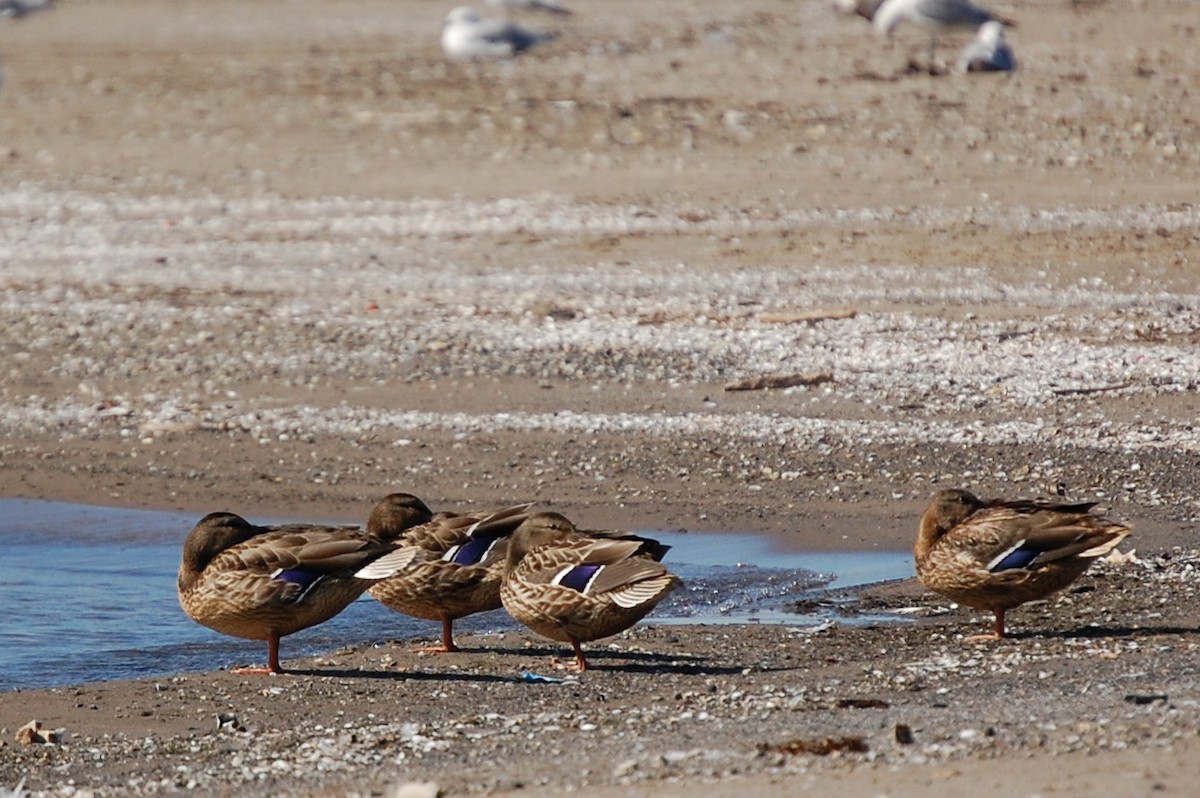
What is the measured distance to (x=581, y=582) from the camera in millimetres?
7859

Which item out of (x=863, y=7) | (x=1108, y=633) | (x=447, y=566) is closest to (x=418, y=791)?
(x=447, y=566)

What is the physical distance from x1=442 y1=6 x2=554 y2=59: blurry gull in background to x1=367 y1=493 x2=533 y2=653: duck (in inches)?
690

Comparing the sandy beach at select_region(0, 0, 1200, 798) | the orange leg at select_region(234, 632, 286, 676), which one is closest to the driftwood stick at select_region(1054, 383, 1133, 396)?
the sandy beach at select_region(0, 0, 1200, 798)

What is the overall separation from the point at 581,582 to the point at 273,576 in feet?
3.96

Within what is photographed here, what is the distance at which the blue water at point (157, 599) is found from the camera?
900cm

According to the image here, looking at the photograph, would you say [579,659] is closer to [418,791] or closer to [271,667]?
[271,667]

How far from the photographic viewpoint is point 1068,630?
320 inches

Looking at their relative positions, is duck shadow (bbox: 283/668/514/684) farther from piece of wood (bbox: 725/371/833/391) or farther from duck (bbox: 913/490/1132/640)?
piece of wood (bbox: 725/371/833/391)

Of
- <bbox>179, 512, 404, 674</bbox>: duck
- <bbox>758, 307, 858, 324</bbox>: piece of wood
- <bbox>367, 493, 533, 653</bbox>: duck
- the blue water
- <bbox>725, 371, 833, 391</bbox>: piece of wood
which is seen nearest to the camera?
<bbox>179, 512, 404, 674</bbox>: duck

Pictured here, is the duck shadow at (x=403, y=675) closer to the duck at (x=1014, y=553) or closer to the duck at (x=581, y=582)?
the duck at (x=581, y=582)

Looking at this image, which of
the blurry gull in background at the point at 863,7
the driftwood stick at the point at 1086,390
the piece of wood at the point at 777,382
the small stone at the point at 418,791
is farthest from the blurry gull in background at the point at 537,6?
the small stone at the point at 418,791

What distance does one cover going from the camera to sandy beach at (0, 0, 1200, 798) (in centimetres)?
667

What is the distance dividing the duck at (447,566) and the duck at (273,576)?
189mm

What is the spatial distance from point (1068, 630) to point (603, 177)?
12.6 metres
